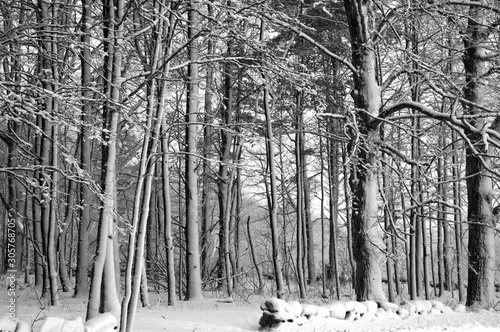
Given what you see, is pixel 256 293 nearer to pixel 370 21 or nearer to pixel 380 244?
pixel 380 244

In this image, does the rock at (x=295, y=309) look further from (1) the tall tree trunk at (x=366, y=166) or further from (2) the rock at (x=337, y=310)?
(1) the tall tree trunk at (x=366, y=166)

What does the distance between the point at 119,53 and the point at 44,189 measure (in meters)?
2.26

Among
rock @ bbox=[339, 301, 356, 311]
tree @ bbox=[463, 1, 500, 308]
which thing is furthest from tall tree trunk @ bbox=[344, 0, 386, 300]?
tree @ bbox=[463, 1, 500, 308]

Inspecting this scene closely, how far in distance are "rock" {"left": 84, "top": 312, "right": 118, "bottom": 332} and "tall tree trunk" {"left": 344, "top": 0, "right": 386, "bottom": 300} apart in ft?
16.4

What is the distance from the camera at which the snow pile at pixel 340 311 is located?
6877 mm

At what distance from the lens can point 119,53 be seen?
6.77 meters

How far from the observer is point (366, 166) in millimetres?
9008

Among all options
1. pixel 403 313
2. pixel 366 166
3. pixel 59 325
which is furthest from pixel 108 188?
pixel 403 313

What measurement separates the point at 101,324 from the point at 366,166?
535 centimetres

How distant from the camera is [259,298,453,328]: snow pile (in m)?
6.88

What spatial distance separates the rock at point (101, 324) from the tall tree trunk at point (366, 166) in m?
5.00

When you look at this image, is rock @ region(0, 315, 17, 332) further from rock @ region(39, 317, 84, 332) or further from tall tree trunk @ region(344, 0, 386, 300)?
tall tree trunk @ region(344, 0, 386, 300)

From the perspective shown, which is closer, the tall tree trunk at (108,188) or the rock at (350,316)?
the tall tree trunk at (108,188)

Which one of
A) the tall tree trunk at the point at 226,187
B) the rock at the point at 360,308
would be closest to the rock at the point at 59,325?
the rock at the point at 360,308
